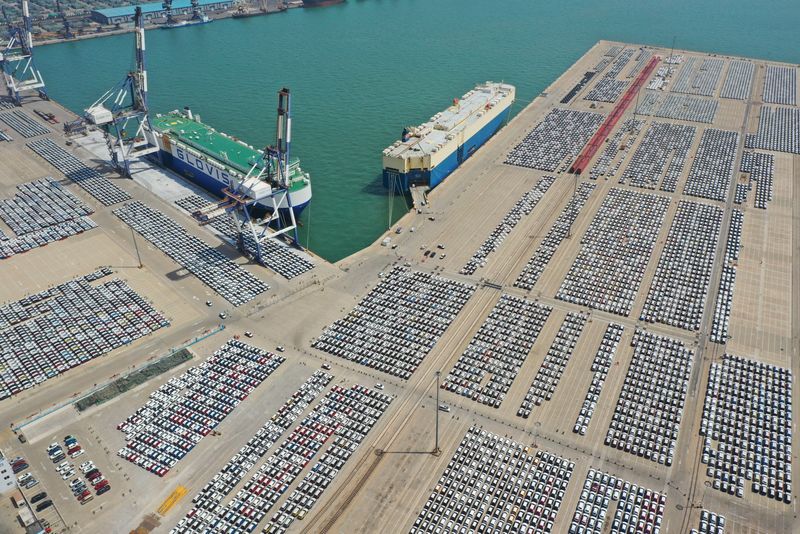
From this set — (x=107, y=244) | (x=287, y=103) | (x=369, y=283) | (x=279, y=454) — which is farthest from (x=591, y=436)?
(x=107, y=244)

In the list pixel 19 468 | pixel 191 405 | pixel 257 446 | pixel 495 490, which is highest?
pixel 191 405

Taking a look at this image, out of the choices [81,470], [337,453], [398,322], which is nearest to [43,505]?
[81,470]

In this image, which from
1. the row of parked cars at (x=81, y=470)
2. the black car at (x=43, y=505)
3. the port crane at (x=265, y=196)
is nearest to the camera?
the black car at (x=43, y=505)

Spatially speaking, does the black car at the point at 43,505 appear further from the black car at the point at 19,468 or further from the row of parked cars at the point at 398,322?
the row of parked cars at the point at 398,322

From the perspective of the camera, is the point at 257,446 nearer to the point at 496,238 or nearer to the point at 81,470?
the point at 81,470

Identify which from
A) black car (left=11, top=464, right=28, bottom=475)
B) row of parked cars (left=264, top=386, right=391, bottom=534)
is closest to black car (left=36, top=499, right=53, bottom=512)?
black car (left=11, top=464, right=28, bottom=475)

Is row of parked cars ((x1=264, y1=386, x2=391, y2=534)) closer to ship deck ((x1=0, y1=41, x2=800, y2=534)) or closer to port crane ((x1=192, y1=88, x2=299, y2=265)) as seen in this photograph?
ship deck ((x1=0, y1=41, x2=800, y2=534))

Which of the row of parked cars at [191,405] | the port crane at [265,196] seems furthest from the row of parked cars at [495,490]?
the port crane at [265,196]

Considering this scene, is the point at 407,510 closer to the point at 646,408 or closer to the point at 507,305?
the point at 646,408
